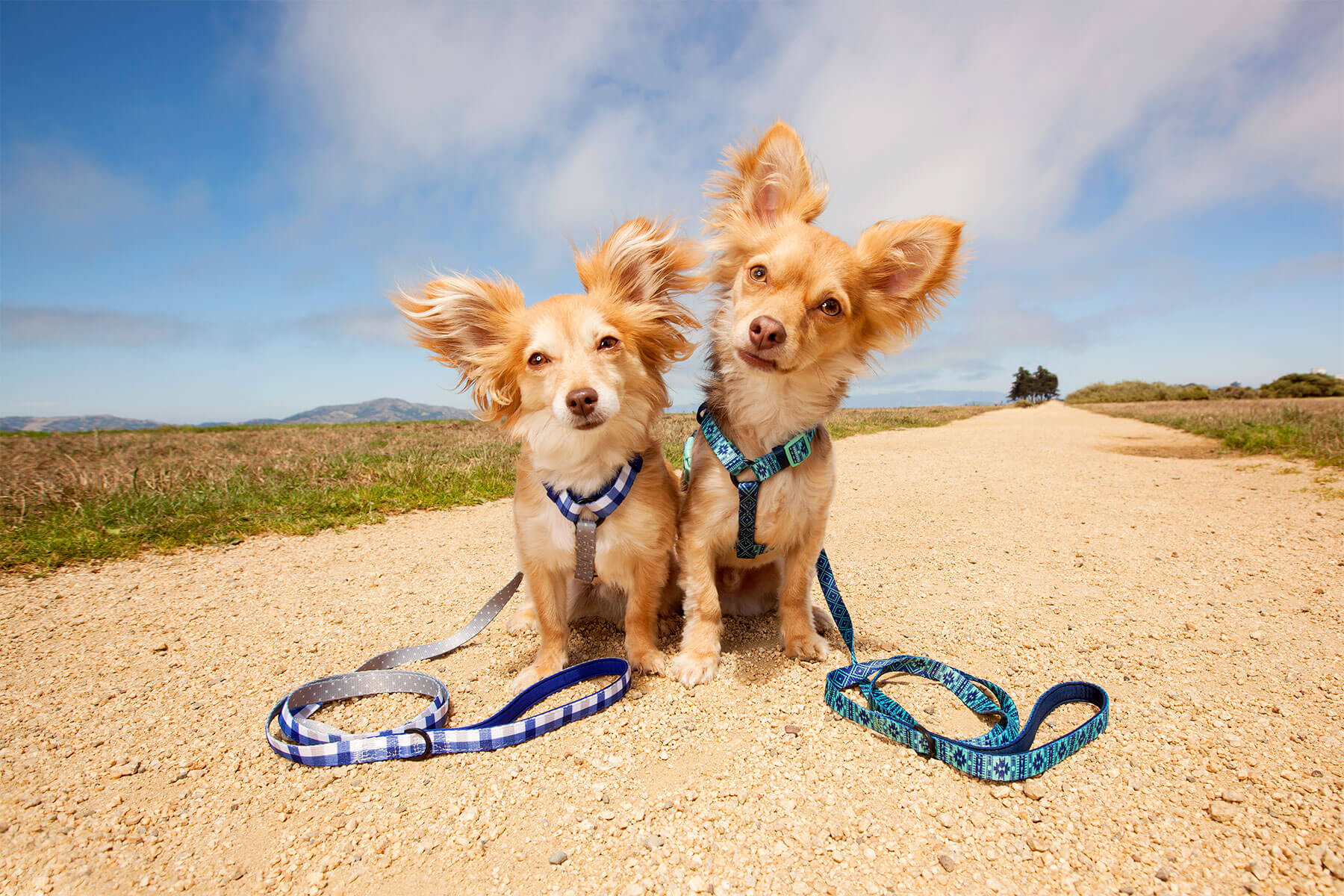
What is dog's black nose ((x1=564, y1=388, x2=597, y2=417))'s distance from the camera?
105 inches

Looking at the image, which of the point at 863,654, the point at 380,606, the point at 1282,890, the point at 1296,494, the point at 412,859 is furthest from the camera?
the point at 1296,494

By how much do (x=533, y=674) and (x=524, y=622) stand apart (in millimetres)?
821

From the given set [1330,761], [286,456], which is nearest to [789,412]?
[1330,761]

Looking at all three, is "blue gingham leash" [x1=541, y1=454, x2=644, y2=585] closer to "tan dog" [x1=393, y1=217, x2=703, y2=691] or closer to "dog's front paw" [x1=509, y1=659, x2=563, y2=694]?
"tan dog" [x1=393, y1=217, x2=703, y2=691]

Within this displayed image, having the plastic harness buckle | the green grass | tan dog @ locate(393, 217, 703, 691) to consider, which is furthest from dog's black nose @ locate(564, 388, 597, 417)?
the green grass

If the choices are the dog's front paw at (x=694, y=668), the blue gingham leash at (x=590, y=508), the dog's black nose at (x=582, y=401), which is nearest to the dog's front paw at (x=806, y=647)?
the dog's front paw at (x=694, y=668)

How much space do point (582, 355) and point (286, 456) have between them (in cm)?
1076

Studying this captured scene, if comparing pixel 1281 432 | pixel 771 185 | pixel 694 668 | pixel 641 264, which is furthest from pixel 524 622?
pixel 1281 432

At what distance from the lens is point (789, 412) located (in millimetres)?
3150

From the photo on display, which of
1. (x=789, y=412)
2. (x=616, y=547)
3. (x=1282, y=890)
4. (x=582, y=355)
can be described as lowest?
(x=1282, y=890)

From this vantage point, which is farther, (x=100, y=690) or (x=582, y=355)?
(x=100, y=690)

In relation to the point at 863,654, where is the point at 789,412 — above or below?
above

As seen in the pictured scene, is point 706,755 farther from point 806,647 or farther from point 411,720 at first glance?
point 411,720

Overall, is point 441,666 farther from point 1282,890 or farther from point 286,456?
point 286,456
